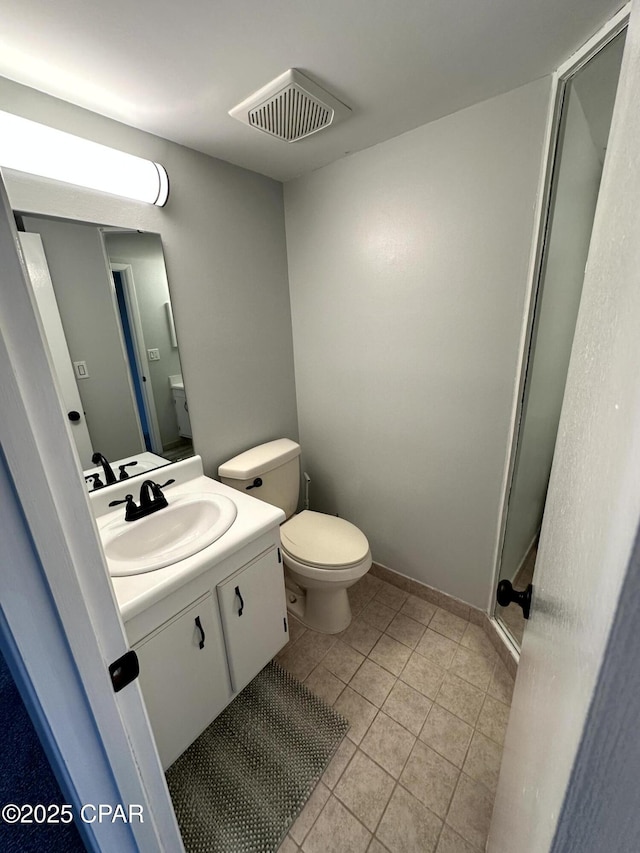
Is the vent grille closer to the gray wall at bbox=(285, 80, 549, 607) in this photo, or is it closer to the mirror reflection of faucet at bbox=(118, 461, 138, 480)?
the gray wall at bbox=(285, 80, 549, 607)

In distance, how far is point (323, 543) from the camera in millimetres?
1594

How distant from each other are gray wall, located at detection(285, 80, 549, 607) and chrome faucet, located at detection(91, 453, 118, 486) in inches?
42.9

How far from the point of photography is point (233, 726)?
1.28 metres

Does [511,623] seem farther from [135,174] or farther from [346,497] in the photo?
[135,174]

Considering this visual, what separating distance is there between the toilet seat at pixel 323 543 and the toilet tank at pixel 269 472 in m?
0.14

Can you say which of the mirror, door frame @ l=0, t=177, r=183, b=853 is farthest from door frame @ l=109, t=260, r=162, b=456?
door frame @ l=0, t=177, r=183, b=853

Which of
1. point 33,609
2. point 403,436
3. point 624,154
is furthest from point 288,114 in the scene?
point 33,609

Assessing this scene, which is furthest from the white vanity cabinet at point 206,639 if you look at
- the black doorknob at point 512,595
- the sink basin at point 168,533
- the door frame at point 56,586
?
the black doorknob at point 512,595

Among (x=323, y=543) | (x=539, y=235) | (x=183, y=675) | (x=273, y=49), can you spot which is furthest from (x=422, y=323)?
(x=183, y=675)

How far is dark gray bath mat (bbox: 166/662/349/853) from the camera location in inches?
39.6

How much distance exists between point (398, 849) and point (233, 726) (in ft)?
2.14

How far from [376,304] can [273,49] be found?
92 cm

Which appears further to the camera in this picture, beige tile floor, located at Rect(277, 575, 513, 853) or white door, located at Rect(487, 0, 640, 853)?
beige tile floor, located at Rect(277, 575, 513, 853)

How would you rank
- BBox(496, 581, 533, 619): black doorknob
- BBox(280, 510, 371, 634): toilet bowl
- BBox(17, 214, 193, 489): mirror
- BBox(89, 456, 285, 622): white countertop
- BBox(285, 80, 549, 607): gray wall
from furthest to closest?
BBox(280, 510, 371, 634): toilet bowl < BBox(285, 80, 549, 607): gray wall < BBox(17, 214, 193, 489): mirror < BBox(89, 456, 285, 622): white countertop < BBox(496, 581, 533, 619): black doorknob
